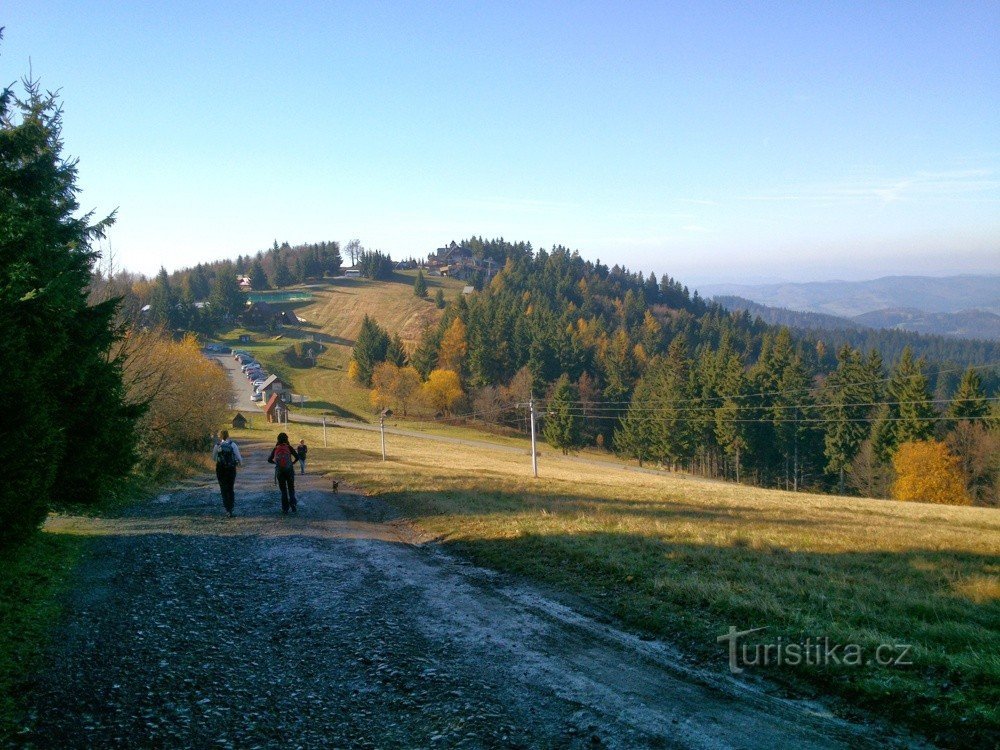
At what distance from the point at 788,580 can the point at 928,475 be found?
58.1m

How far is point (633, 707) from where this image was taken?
5.57 m

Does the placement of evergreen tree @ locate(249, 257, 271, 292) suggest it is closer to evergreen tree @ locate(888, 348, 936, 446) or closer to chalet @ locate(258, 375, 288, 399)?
chalet @ locate(258, 375, 288, 399)

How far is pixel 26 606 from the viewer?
7949mm

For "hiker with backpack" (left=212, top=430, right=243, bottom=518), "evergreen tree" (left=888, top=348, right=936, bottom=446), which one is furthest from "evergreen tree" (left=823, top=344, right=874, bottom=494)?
"hiker with backpack" (left=212, top=430, right=243, bottom=518)

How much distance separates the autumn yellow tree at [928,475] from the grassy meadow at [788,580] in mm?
43510

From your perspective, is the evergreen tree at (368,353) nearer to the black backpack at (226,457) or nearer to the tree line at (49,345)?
the tree line at (49,345)

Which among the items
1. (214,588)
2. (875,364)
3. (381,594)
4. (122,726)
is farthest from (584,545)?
(875,364)

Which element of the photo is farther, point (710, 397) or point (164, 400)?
point (710, 397)

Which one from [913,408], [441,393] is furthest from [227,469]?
[441,393]

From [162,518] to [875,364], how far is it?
67.0m

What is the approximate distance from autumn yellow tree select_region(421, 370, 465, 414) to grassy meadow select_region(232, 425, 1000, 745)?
260 feet

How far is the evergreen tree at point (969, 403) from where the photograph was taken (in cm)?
5906

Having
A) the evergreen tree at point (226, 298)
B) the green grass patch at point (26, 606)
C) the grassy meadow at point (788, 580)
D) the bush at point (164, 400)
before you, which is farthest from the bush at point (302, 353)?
the green grass patch at point (26, 606)

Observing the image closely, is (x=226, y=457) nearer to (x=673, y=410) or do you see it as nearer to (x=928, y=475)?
(x=928, y=475)
